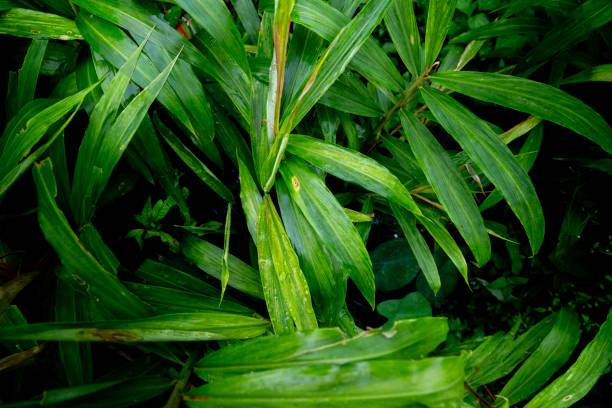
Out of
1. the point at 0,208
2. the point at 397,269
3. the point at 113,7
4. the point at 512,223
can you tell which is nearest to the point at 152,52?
the point at 113,7

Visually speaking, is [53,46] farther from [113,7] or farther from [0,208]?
[0,208]

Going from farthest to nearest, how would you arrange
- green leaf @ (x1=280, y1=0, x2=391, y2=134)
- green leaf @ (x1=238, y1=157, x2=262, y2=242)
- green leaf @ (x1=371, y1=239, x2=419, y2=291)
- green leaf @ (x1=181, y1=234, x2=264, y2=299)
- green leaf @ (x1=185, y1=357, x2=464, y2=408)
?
green leaf @ (x1=371, y1=239, x2=419, y2=291), green leaf @ (x1=181, y1=234, x2=264, y2=299), green leaf @ (x1=238, y1=157, x2=262, y2=242), green leaf @ (x1=280, y1=0, x2=391, y2=134), green leaf @ (x1=185, y1=357, x2=464, y2=408)

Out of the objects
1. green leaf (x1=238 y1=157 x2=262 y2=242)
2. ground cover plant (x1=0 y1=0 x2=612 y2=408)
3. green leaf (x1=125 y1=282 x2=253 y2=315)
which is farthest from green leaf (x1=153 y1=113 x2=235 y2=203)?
green leaf (x1=125 y1=282 x2=253 y2=315)

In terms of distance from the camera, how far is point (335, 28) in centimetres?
60

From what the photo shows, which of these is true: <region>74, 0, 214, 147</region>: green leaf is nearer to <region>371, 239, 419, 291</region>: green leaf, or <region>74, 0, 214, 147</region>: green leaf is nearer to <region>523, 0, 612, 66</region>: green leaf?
<region>371, 239, 419, 291</region>: green leaf

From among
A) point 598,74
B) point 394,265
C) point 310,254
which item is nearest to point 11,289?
point 310,254

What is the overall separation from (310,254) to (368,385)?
236mm

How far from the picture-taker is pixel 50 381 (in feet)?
2.04

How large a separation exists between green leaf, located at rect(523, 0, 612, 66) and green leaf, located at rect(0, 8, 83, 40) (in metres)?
0.97

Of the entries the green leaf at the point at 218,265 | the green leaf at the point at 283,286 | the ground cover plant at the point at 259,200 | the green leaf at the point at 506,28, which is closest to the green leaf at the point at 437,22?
the ground cover plant at the point at 259,200

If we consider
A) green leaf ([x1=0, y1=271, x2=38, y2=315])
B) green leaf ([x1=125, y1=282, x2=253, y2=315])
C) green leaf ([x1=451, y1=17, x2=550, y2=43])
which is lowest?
green leaf ([x1=125, y1=282, x2=253, y2=315])

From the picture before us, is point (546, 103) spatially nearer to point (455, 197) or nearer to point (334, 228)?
point (455, 197)

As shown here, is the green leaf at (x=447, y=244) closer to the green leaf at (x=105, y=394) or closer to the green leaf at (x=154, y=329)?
the green leaf at (x=154, y=329)

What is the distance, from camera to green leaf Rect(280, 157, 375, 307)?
1.71ft
